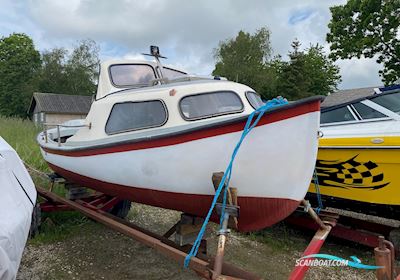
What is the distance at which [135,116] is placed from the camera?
3.63 meters

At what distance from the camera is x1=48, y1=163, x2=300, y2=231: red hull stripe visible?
2.82 m

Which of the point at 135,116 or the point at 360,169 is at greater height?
the point at 135,116

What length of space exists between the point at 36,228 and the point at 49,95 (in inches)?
1463

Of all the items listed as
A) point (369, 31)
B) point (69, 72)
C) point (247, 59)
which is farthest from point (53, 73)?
point (369, 31)

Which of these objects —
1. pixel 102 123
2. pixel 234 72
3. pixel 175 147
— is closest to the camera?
pixel 175 147

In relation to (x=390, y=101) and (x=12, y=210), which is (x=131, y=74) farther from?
(x=390, y=101)

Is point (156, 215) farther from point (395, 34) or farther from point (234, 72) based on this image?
point (234, 72)

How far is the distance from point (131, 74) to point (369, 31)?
17489 millimetres

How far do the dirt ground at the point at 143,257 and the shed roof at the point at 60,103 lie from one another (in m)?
34.4

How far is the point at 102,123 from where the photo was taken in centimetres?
400

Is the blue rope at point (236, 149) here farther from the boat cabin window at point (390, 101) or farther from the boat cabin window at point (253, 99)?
the boat cabin window at point (390, 101)

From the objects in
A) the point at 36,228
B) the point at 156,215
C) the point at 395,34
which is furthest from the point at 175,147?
the point at 395,34

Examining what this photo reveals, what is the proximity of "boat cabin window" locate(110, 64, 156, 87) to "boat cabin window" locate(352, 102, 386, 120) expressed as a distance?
→ 288 cm

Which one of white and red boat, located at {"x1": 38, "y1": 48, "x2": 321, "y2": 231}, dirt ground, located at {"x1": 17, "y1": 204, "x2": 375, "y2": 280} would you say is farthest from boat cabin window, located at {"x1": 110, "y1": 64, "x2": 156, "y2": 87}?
dirt ground, located at {"x1": 17, "y1": 204, "x2": 375, "y2": 280}
